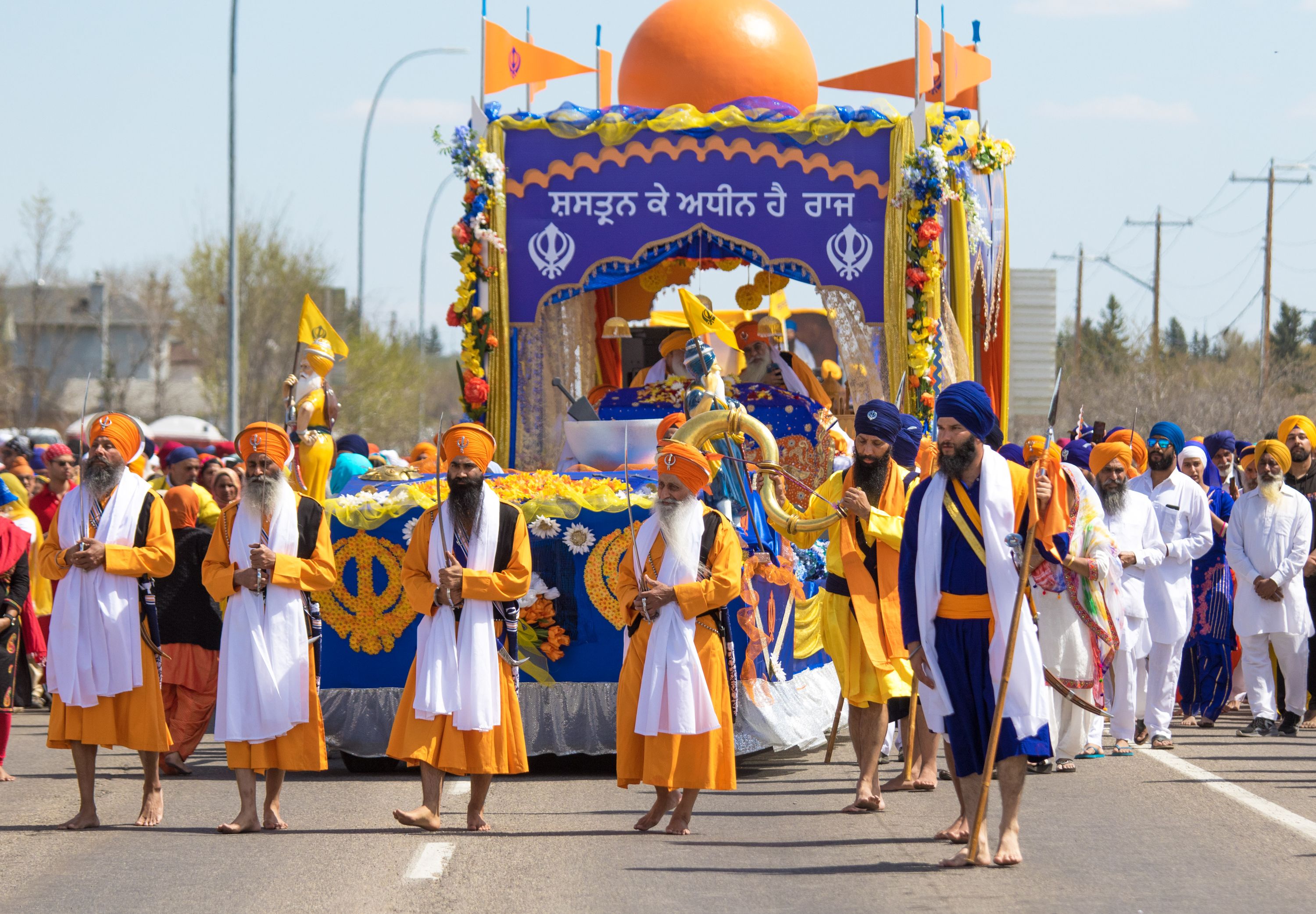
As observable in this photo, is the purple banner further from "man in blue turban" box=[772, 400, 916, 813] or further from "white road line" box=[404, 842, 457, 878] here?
"white road line" box=[404, 842, 457, 878]

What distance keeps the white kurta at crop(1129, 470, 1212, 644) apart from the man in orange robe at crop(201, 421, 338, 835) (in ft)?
19.5

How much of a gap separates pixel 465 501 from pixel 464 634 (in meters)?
0.63

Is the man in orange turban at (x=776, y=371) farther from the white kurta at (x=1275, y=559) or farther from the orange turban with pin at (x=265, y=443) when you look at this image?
the orange turban with pin at (x=265, y=443)

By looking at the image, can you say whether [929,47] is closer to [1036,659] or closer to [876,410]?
[876,410]

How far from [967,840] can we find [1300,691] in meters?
5.37

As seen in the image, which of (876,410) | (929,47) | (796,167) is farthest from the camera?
(929,47)

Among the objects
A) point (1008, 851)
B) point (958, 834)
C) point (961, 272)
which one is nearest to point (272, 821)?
point (958, 834)

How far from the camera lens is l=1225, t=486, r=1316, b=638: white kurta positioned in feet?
39.4

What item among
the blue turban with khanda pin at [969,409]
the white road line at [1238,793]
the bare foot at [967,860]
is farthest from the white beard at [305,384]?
the bare foot at [967,860]

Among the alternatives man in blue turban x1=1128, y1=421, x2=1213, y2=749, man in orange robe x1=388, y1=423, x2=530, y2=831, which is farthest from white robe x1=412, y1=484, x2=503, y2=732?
man in blue turban x1=1128, y1=421, x2=1213, y2=749

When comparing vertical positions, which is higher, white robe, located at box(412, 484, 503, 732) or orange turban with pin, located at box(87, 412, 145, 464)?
orange turban with pin, located at box(87, 412, 145, 464)

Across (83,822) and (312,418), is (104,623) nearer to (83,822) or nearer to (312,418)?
(83,822)

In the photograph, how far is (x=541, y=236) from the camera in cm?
1455

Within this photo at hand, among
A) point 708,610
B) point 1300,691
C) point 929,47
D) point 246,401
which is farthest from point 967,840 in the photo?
point 246,401
